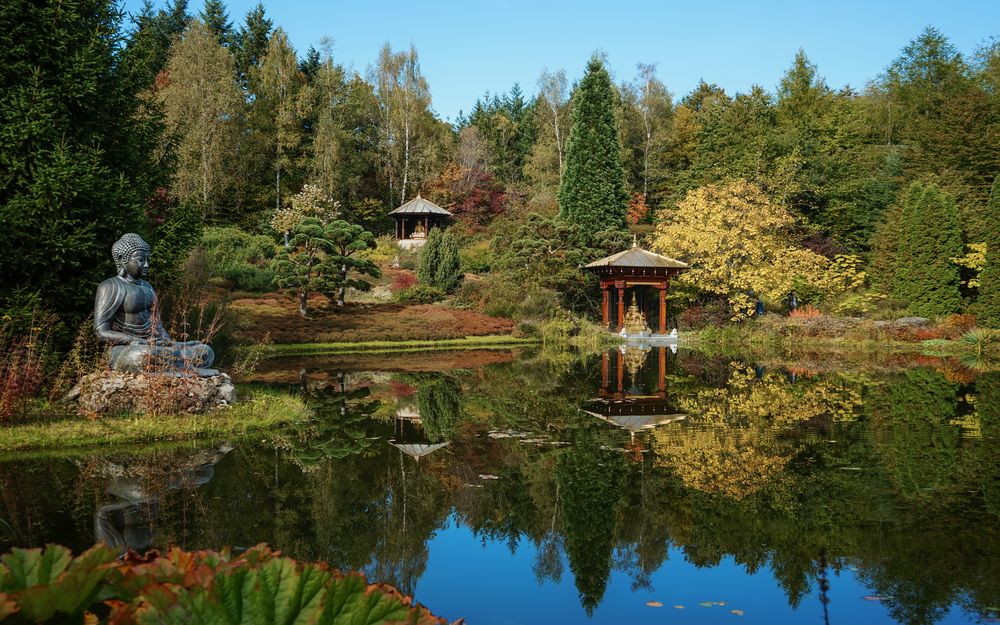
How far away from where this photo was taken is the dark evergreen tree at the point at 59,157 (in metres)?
9.45

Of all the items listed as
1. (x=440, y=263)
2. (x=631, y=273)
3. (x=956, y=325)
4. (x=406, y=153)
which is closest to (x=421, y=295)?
(x=440, y=263)

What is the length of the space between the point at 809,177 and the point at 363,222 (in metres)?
23.5

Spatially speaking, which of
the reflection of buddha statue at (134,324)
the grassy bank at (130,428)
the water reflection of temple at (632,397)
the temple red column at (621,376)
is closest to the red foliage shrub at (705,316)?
the temple red column at (621,376)

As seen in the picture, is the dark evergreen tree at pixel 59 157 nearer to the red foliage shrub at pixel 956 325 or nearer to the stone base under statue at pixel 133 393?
the stone base under statue at pixel 133 393

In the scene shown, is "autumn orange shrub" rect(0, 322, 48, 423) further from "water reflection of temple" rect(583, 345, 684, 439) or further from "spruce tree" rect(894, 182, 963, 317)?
"spruce tree" rect(894, 182, 963, 317)

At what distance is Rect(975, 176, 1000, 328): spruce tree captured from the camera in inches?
896

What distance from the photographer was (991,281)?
22.9 metres

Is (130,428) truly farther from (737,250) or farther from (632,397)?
(737,250)

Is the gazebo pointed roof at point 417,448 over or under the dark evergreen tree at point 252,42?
under

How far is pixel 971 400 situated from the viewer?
37.2 ft

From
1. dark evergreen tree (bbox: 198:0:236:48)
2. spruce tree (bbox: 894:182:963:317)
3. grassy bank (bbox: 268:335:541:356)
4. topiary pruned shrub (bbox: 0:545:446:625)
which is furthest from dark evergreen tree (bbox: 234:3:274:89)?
topiary pruned shrub (bbox: 0:545:446:625)

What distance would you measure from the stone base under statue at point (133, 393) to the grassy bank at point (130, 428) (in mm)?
182

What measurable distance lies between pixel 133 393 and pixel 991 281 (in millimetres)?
25060

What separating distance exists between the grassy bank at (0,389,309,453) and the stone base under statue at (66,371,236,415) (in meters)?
0.18
